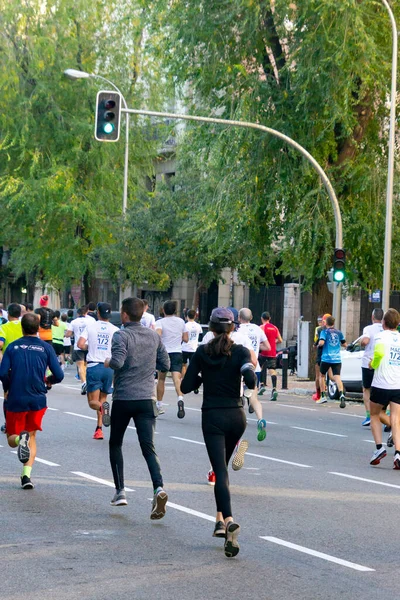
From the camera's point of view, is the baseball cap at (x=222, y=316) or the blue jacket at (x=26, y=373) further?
the blue jacket at (x=26, y=373)

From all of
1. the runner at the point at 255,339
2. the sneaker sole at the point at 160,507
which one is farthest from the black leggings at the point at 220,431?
the runner at the point at 255,339

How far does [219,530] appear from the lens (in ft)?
28.5

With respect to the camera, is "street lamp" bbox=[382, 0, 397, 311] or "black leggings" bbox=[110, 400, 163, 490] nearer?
"black leggings" bbox=[110, 400, 163, 490]

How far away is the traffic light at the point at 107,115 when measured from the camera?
22.3m

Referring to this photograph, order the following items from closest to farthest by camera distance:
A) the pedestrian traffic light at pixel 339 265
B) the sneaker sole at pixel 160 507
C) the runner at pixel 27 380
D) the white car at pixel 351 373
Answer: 1. the sneaker sole at pixel 160 507
2. the runner at pixel 27 380
3. the pedestrian traffic light at pixel 339 265
4. the white car at pixel 351 373

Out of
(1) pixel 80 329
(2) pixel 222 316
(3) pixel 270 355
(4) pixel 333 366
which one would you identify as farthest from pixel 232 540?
(3) pixel 270 355

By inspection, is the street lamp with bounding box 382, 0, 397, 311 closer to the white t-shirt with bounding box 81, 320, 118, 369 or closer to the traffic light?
the traffic light

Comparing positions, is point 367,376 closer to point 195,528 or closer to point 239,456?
point 195,528

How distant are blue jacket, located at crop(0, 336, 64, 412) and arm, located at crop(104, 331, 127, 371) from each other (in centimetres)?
154

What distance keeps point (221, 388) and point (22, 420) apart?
336 centimetres

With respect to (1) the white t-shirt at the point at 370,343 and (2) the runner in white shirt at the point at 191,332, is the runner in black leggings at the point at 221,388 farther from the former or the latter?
(2) the runner in white shirt at the point at 191,332

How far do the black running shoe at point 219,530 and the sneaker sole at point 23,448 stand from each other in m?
2.90

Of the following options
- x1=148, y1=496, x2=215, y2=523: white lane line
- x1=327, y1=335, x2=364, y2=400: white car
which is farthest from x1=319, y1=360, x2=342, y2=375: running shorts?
x1=148, y1=496, x2=215, y2=523: white lane line

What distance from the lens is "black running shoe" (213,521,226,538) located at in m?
8.67
